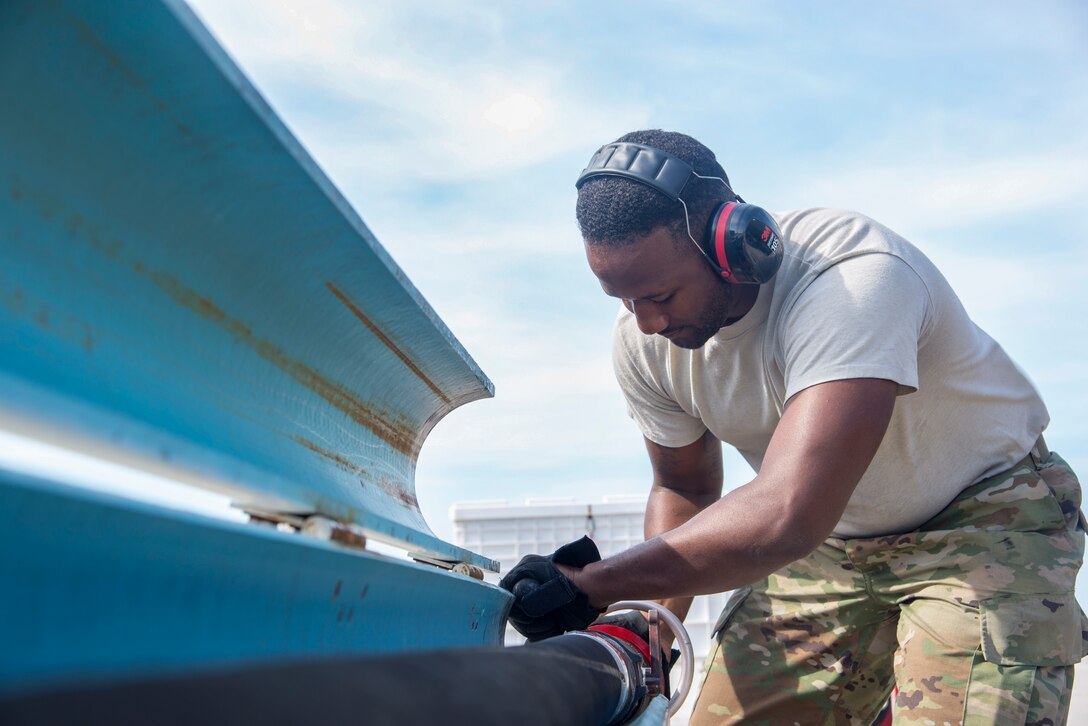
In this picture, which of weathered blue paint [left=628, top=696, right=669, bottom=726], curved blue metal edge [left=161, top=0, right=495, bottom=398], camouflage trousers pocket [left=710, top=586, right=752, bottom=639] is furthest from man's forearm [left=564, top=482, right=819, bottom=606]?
camouflage trousers pocket [left=710, top=586, right=752, bottom=639]

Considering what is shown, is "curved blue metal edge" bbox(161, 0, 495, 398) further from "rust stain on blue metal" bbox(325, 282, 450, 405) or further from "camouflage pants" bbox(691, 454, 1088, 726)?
Answer: "camouflage pants" bbox(691, 454, 1088, 726)

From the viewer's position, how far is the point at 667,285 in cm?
231

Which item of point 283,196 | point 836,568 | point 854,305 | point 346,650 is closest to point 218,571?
point 346,650

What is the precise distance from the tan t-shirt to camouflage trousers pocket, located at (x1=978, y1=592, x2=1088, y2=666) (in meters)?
0.33

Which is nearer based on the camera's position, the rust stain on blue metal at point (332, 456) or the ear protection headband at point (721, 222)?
the rust stain on blue metal at point (332, 456)

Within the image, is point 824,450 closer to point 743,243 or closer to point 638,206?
point 743,243

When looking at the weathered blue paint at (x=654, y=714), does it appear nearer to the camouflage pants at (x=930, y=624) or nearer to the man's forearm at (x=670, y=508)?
the camouflage pants at (x=930, y=624)

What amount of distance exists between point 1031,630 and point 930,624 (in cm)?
24

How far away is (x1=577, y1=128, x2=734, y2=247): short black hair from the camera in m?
2.28

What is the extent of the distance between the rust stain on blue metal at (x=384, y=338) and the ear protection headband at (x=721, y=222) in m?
0.81

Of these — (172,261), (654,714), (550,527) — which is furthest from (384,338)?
(550,527)

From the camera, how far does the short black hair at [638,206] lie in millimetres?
2277

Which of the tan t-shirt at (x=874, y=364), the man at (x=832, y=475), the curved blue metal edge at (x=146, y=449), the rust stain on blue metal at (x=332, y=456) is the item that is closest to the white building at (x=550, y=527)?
the man at (x=832, y=475)

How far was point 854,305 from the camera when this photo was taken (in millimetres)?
2014
